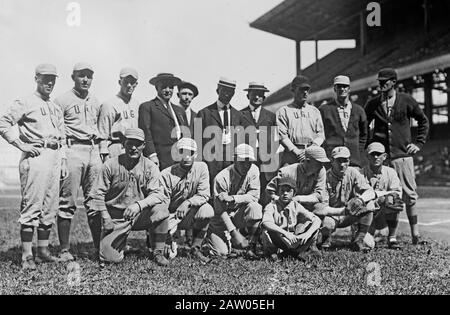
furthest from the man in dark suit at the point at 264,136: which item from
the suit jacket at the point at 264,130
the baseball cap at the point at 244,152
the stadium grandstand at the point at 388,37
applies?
the stadium grandstand at the point at 388,37

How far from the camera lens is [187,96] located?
18.0 ft

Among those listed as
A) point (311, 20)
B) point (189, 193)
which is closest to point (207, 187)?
point (189, 193)

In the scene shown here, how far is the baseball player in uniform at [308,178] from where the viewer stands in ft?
16.4

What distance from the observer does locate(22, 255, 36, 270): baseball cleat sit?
4.44 m

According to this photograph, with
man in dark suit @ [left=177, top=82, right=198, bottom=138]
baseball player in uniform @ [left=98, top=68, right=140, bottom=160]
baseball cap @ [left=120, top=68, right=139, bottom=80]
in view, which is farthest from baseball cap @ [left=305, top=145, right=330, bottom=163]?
baseball cap @ [left=120, top=68, right=139, bottom=80]

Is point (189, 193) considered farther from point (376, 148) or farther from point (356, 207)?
point (376, 148)

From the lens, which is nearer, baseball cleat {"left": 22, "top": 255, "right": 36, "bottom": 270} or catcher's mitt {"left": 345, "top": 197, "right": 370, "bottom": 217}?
baseball cleat {"left": 22, "top": 255, "right": 36, "bottom": 270}

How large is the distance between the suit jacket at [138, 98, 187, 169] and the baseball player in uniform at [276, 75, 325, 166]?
3.64ft

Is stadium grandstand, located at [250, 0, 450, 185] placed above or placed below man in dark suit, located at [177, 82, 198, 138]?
above

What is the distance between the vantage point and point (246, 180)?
5055 mm

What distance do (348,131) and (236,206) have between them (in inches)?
58.9

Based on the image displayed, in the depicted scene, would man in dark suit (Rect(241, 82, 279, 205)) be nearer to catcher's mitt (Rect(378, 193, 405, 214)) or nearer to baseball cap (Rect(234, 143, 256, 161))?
baseball cap (Rect(234, 143, 256, 161))

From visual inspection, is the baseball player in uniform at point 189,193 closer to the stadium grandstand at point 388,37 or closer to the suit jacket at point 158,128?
the suit jacket at point 158,128
